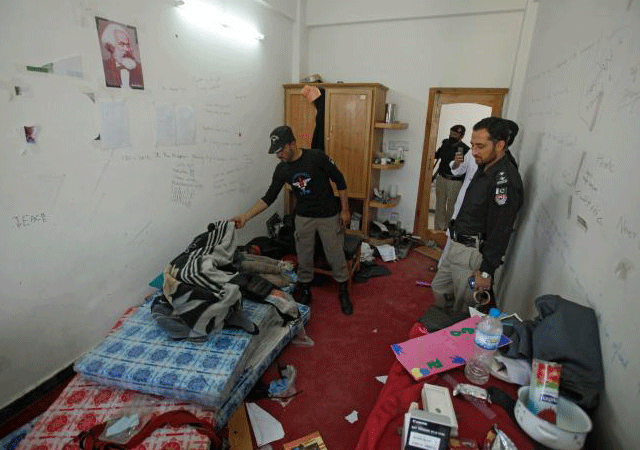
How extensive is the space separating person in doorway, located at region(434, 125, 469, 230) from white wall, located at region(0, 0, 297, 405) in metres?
2.59

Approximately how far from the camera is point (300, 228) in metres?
2.75

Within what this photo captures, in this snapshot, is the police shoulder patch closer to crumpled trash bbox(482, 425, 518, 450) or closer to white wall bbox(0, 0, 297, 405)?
crumpled trash bbox(482, 425, 518, 450)

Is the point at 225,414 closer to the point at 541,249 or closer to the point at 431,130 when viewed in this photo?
the point at 541,249

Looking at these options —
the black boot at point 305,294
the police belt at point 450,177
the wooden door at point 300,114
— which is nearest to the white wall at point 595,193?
the police belt at point 450,177

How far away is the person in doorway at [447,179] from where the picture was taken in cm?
388

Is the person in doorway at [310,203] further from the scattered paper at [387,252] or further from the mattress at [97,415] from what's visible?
the mattress at [97,415]

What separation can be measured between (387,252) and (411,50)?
2.50 m

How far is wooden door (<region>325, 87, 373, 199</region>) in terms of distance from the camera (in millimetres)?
3785

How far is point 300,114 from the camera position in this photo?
13.2 ft

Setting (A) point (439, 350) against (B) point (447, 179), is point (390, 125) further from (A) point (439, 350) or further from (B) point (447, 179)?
(A) point (439, 350)

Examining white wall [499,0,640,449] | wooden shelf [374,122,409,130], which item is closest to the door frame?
wooden shelf [374,122,409,130]

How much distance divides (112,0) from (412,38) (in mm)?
3219

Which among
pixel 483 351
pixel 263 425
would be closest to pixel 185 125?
pixel 263 425

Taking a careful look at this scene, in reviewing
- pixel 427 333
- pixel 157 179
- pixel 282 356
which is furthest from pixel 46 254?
pixel 427 333
